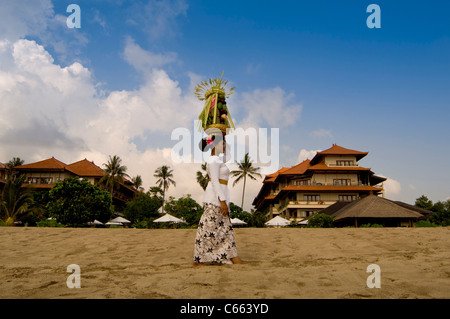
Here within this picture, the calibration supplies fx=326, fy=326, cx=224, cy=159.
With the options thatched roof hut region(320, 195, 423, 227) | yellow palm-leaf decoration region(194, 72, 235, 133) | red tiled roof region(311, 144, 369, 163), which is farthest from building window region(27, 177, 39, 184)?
yellow palm-leaf decoration region(194, 72, 235, 133)

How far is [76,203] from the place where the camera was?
29859 mm

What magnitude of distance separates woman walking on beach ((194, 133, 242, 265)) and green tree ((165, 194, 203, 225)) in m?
31.6

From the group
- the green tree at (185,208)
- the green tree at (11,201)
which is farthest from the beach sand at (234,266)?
the green tree at (185,208)

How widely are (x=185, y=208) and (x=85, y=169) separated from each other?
65.7 ft

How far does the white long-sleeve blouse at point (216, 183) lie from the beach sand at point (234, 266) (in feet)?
3.65

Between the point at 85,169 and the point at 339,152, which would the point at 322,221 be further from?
the point at 85,169

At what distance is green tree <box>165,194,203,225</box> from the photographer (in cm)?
3731

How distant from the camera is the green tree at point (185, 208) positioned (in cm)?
3731

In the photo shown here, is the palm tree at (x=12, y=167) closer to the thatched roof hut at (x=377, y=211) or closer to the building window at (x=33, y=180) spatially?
the building window at (x=33, y=180)

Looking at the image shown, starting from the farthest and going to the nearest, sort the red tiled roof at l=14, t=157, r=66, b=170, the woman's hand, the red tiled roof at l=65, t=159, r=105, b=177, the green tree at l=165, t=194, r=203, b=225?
1. the red tiled roof at l=65, t=159, r=105, b=177
2. the red tiled roof at l=14, t=157, r=66, b=170
3. the green tree at l=165, t=194, r=203, b=225
4. the woman's hand

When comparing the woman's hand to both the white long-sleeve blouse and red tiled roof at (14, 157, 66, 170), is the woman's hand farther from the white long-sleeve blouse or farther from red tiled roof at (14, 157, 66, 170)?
red tiled roof at (14, 157, 66, 170)

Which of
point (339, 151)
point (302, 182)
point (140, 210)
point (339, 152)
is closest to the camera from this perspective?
point (339, 152)

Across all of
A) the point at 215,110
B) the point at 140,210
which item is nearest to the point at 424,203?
the point at 140,210

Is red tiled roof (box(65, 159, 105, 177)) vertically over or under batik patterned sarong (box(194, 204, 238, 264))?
over
